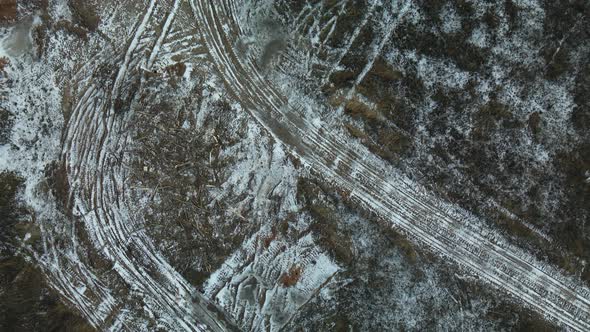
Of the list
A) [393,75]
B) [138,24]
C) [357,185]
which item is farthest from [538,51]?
[138,24]

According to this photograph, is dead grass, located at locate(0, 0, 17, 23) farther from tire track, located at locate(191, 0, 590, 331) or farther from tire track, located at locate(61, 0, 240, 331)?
tire track, located at locate(191, 0, 590, 331)

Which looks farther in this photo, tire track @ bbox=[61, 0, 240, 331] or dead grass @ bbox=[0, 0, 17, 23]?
tire track @ bbox=[61, 0, 240, 331]

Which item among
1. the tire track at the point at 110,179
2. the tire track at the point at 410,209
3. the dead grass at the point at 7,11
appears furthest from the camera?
the tire track at the point at 110,179

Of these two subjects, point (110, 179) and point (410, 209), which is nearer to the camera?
point (410, 209)

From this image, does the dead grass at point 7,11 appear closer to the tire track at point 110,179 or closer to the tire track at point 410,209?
the tire track at point 110,179

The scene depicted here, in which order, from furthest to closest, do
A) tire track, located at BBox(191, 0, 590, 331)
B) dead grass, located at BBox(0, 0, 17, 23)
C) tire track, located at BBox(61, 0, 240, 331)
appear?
tire track, located at BBox(61, 0, 240, 331), dead grass, located at BBox(0, 0, 17, 23), tire track, located at BBox(191, 0, 590, 331)

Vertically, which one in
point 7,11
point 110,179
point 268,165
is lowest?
point 268,165

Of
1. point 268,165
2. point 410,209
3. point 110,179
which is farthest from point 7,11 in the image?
point 410,209

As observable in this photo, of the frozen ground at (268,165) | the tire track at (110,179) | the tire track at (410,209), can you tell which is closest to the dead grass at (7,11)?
the frozen ground at (268,165)

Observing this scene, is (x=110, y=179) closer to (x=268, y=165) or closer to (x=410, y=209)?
(x=268, y=165)

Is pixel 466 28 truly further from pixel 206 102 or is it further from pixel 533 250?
pixel 206 102

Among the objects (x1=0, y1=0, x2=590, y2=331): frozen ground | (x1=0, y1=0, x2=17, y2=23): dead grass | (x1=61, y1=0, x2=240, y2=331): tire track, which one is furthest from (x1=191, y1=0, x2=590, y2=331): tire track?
(x1=0, y1=0, x2=17, y2=23): dead grass
